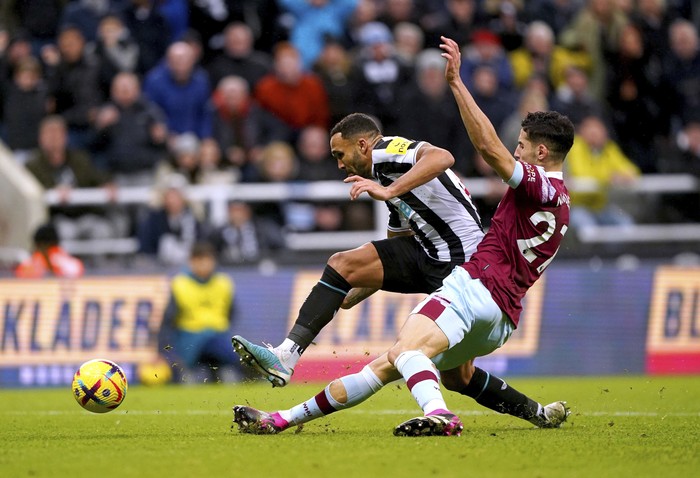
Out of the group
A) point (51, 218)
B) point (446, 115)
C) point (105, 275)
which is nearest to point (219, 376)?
point (105, 275)

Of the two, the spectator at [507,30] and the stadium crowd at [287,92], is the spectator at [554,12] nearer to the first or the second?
the stadium crowd at [287,92]

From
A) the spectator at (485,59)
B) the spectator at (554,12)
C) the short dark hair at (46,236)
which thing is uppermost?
the spectator at (554,12)

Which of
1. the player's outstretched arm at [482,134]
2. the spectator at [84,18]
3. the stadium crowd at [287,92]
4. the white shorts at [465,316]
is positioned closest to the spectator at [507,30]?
the stadium crowd at [287,92]

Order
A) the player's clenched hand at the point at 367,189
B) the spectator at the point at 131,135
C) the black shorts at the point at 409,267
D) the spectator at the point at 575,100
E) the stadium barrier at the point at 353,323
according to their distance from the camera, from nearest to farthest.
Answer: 1. the player's clenched hand at the point at 367,189
2. the black shorts at the point at 409,267
3. the stadium barrier at the point at 353,323
4. the spectator at the point at 131,135
5. the spectator at the point at 575,100

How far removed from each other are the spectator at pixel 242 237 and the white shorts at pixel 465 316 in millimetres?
7449

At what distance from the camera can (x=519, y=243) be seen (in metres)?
7.65

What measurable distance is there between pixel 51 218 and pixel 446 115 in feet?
16.9

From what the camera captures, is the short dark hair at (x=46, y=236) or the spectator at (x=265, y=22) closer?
the short dark hair at (x=46, y=236)

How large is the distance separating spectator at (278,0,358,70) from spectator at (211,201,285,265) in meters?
3.15

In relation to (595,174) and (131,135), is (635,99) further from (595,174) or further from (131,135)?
(131,135)

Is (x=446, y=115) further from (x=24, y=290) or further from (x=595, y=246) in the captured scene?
(x=24, y=290)

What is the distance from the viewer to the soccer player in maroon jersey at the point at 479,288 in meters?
7.27

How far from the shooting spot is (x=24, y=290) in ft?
46.7

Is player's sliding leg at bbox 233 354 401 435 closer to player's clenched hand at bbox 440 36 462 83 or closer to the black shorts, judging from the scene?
the black shorts
